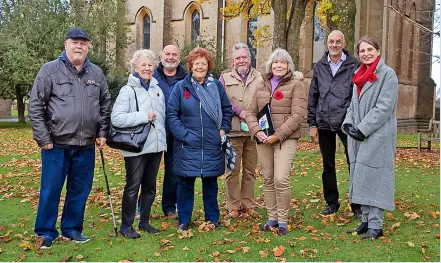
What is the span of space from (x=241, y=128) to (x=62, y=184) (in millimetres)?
2511

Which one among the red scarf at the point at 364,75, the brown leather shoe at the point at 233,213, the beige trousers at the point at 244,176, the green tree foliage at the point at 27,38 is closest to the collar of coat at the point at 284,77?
the red scarf at the point at 364,75

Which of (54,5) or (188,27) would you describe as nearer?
Result: (54,5)

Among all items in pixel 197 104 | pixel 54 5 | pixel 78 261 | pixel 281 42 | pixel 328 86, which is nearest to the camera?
pixel 78 261

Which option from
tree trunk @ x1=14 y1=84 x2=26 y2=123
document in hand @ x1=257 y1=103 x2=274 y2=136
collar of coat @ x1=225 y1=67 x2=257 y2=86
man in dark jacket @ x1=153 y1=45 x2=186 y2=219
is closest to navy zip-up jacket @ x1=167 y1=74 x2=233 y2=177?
man in dark jacket @ x1=153 y1=45 x2=186 y2=219

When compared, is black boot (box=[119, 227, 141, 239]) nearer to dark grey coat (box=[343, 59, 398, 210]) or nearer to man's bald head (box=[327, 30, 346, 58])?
dark grey coat (box=[343, 59, 398, 210])

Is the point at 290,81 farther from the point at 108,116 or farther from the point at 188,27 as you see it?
the point at 188,27

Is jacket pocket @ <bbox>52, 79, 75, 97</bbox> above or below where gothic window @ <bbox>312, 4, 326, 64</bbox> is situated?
below

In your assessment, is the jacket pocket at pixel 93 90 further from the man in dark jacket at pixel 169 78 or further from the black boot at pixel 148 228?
the black boot at pixel 148 228

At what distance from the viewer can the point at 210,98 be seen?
6.13 m

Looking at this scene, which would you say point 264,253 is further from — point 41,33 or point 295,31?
point 41,33

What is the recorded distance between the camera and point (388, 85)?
18.6 feet

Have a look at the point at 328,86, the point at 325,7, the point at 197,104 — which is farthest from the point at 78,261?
the point at 325,7

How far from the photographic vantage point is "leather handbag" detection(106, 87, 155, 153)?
5704 millimetres

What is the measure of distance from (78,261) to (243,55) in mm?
3426
